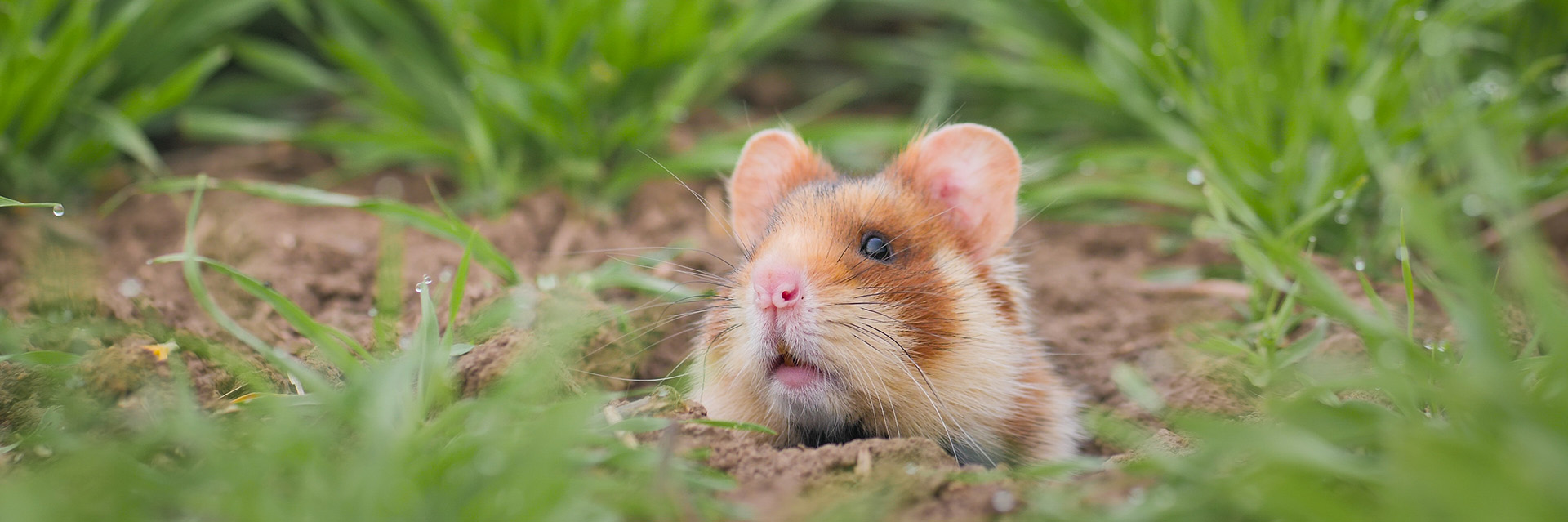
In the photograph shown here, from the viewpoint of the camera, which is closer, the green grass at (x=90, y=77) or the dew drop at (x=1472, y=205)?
the dew drop at (x=1472, y=205)

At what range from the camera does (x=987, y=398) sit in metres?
2.94

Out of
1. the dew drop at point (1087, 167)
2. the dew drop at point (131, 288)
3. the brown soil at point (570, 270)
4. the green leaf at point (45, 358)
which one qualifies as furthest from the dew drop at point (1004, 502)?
the dew drop at point (131, 288)

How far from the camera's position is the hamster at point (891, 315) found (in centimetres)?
269

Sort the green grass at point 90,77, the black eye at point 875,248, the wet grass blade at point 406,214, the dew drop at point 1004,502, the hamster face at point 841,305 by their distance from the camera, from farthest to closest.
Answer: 1. the green grass at point 90,77
2. the wet grass blade at point 406,214
3. the black eye at point 875,248
4. the hamster face at point 841,305
5. the dew drop at point 1004,502

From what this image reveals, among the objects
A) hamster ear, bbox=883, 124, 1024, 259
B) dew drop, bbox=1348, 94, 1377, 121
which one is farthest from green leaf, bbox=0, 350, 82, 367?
dew drop, bbox=1348, 94, 1377, 121

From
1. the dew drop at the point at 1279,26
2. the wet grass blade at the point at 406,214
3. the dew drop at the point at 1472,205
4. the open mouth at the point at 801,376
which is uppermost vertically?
the dew drop at the point at 1279,26

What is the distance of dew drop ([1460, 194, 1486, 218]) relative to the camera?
3.61 metres

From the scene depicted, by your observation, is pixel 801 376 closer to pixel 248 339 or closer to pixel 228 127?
pixel 248 339

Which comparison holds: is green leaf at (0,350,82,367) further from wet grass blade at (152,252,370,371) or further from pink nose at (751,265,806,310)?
pink nose at (751,265,806,310)

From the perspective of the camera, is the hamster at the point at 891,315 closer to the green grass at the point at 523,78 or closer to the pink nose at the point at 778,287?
the pink nose at the point at 778,287

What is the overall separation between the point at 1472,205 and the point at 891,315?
2.40 meters

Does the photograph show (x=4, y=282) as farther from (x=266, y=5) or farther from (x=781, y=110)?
(x=781, y=110)

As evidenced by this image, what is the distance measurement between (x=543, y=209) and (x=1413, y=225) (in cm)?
330

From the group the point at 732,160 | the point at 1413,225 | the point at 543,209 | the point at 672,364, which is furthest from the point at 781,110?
the point at 1413,225
